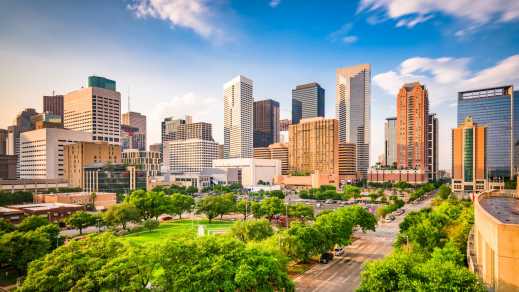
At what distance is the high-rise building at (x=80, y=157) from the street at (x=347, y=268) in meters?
132

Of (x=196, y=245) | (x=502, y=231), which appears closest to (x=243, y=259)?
(x=196, y=245)

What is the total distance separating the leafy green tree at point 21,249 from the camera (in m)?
39.5

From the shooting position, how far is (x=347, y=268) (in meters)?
43.2

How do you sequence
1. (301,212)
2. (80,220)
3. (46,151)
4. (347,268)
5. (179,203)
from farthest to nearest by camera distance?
1. (46,151)
2. (179,203)
3. (301,212)
4. (80,220)
5. (347,268)

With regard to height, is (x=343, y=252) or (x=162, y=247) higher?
(x=162, y=247)

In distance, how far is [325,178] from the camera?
Result: 184m

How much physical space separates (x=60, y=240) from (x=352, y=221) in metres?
48.7

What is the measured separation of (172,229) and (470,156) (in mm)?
161346

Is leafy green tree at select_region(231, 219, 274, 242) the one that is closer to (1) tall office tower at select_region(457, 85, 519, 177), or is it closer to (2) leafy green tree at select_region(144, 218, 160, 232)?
(2) leafy green tree at select_region(144, 218, 160, 232)

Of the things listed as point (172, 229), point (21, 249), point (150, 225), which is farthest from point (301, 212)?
point (21, 249)

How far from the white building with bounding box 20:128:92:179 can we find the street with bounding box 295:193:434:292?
157 m

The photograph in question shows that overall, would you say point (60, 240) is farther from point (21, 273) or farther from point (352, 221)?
point (352, 221)

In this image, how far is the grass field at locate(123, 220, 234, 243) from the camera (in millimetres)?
63378

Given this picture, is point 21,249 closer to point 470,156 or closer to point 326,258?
point 326,258
